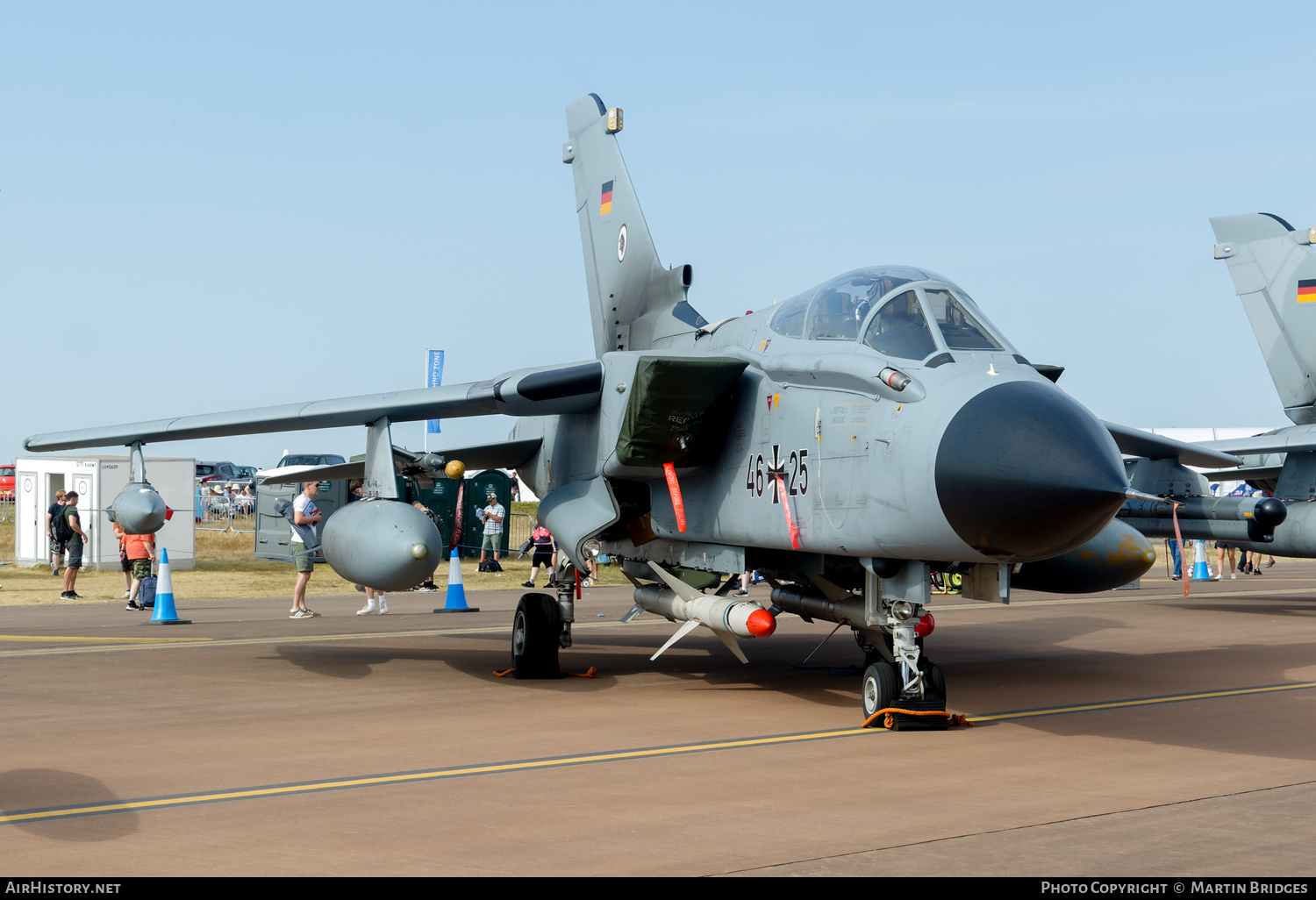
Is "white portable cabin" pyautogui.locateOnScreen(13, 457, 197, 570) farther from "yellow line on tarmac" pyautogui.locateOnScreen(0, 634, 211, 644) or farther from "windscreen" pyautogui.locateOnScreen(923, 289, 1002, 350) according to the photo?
"windscreen" pyautogui.locateOnScreen(923, 289, 1002, 350)

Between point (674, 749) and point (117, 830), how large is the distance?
11.3 ft

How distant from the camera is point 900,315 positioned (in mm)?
8461

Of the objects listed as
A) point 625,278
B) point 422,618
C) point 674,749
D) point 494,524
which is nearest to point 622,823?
point 674,749

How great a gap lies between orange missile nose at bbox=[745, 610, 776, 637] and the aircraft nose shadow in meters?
4.44

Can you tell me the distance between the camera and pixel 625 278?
13.6 metres

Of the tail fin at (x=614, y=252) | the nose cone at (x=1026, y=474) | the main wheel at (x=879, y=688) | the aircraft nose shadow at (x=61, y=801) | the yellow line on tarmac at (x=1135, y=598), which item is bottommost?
the yellow line on tarmac at (x=1135, y=598)

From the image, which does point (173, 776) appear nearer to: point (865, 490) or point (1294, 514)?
point (865, 490)

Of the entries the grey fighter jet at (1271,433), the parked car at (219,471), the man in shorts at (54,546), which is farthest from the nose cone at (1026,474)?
the parked car at (219,471)

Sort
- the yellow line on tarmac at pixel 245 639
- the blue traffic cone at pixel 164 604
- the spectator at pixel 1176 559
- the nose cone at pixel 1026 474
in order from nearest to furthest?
1. the nose cone at pixel 1026 474
2. the yellow line on tarmac at pixel 245 639
3. the blue traffic cone at pixel 164 604
4. the spectator at pixel 1176 559

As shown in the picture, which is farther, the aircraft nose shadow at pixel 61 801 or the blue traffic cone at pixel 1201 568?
the blue traffic cone at pixel 1201 568

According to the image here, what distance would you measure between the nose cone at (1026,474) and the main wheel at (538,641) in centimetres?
530

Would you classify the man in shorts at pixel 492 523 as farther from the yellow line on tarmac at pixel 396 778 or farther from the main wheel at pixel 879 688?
the yellow line on tarmac at pixel 396 778

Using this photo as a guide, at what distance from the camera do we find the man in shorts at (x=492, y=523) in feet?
90.4

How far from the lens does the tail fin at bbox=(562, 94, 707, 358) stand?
42.5 ft
